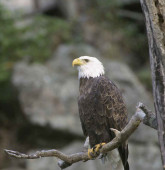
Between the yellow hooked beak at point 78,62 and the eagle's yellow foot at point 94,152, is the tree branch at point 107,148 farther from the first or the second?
the yellow hooked beak at point 78,62

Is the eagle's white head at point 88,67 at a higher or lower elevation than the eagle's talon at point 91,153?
higher

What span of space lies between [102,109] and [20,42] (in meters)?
4.70

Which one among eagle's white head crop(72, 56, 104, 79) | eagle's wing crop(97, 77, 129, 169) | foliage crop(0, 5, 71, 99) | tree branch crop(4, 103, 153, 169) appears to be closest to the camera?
tree branch crop(4, 103, 153, 169)

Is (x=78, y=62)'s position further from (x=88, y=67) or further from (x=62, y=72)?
(x=62, y=72)

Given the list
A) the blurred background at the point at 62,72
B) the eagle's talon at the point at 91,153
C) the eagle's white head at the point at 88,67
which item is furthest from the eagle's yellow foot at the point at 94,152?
the blurred background at the point at 62,72

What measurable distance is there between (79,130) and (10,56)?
242 cm

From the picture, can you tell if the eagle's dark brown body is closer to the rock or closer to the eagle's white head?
the eagle's white head

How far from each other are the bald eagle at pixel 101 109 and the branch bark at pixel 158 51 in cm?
140

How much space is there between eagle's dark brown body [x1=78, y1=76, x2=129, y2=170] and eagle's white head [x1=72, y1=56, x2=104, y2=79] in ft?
0.54

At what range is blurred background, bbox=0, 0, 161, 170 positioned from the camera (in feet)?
24.3

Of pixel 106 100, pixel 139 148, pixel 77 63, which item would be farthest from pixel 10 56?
pixel 106 100

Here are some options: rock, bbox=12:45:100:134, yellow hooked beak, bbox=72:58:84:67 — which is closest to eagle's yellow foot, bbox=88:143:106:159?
yellow hooked beak, bbox=72:58:84:67

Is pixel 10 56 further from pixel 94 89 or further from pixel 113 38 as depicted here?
pixel 94 89

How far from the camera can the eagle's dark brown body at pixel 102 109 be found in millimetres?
4199
